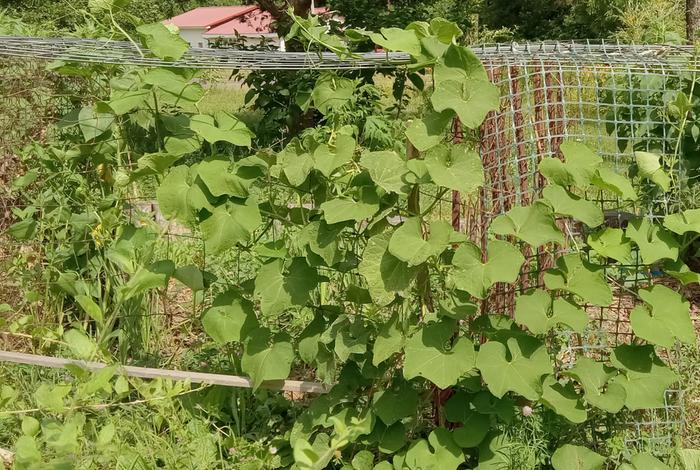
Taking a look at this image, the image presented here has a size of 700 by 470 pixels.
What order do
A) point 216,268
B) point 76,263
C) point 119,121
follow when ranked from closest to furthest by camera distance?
1. point 119,121
2. point 76,263
3. point 216,268

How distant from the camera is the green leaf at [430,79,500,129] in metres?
2.16

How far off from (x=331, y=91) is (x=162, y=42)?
0.54 meters

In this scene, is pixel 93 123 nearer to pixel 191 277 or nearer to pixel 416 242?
pixel 191 277

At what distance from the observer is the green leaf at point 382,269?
227 centimetres

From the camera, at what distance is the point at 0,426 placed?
290cm

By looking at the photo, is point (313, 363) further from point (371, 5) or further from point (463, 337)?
point (371, 5)

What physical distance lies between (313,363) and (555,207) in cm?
93

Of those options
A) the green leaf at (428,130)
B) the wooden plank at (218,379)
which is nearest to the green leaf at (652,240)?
the green leaf at (428,130)

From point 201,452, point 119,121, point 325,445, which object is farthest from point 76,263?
point 325,445

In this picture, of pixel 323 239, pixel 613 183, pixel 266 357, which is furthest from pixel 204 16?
pixel 613 183

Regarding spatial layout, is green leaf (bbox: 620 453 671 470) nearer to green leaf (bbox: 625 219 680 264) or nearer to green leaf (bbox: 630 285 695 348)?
green leaf (bbox: 630 285 695 348)

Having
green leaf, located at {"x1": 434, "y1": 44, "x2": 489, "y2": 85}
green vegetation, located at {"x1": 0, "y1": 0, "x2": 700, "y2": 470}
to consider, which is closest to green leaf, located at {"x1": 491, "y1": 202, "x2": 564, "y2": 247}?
green vegetation, located at {"x1": 0, "y1": 0, "x2": 700, "y2": 470}

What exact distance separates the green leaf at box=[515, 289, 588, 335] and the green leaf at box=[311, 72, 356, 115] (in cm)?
83

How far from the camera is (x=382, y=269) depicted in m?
2.27
